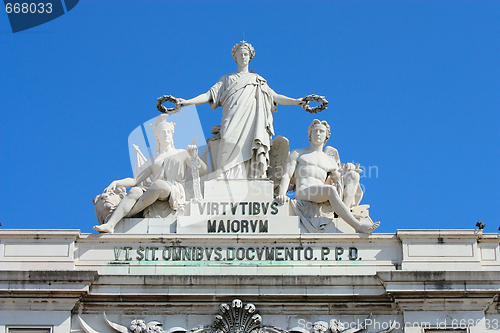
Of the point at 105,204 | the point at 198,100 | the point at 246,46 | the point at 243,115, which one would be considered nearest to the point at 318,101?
the point at 243,115

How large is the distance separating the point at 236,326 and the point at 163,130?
19.4ft

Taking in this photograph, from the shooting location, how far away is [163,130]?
28.0 meters

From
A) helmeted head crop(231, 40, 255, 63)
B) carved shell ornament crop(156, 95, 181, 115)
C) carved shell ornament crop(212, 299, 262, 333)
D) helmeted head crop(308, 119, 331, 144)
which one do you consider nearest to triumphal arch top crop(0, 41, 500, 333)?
carved shell ornament crop(212, 299, 262, 333)

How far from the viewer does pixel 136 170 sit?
2789cm

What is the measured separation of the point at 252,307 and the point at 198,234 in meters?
2.25

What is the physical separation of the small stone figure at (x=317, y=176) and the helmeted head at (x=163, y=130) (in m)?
3.00

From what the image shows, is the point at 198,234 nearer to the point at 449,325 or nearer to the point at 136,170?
the point at 136,170

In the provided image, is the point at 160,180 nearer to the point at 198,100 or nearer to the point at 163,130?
the point at 163,130

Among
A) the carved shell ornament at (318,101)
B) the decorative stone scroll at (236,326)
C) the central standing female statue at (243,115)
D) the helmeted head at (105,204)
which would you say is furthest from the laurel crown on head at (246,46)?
the decorative stone scroll at (236,326)

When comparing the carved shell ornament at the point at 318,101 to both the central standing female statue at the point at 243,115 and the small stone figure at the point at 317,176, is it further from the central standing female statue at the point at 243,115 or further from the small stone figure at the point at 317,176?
the small stone figure at the point at 317,176

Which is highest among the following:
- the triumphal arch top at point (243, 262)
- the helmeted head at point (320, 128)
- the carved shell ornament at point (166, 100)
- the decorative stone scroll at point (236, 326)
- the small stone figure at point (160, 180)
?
the carved shell ornament at point (166, 100)

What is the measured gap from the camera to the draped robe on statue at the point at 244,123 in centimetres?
2750

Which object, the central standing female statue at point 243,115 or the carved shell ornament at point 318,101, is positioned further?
the carved shell ornament at point 318,101

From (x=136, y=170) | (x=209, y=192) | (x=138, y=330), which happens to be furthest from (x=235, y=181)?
(x=138, y=330)
